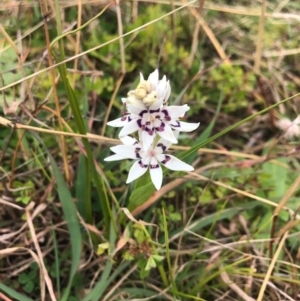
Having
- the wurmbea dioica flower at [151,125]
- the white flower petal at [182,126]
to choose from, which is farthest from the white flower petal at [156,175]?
the white flower petal at [182,126]

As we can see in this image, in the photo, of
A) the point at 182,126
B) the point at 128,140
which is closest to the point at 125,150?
the point at 128,140

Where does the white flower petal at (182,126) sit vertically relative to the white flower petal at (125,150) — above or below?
above

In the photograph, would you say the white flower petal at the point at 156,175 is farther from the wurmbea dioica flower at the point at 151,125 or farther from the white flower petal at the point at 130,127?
the white flower petal at the point at 130,127

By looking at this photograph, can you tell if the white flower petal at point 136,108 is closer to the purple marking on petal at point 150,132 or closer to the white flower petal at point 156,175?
the purple marking on petal at point 150,132

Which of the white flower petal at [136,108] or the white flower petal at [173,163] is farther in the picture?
the white flower petal at [173,163]

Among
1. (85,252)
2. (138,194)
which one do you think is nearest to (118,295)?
(85,252)

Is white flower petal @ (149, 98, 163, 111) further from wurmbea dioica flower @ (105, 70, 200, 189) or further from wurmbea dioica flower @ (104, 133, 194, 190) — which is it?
wurmbea dioica flower @ (104, 133, 194, 190)

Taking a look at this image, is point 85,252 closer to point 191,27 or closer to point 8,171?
point 8,171

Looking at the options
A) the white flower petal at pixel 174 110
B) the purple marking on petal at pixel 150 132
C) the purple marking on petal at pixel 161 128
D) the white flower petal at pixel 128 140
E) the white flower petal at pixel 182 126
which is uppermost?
the white flower petal at pixel 174 110

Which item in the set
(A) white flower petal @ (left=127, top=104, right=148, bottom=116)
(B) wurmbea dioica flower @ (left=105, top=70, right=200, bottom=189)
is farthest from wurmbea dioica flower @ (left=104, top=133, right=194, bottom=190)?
(A) white flower petal @ (left=127, top=104, right=148, bottom=116)
